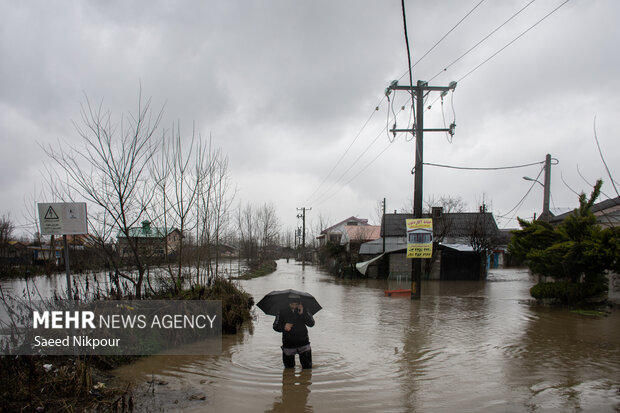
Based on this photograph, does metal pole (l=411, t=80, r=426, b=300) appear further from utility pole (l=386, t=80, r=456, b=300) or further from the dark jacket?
the dark jacket

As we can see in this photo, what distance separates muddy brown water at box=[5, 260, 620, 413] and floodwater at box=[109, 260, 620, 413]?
0.05 feet

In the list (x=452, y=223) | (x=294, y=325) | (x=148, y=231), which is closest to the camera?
(x=294, y=325)

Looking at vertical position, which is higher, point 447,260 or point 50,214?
point 50,214

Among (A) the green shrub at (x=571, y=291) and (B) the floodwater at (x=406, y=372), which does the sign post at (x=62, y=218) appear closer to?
(B) the floodwater at (x=406, y=372)

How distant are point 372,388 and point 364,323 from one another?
6015 millimetres

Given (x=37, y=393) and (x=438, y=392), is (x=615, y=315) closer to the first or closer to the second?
(x=438, y=392)

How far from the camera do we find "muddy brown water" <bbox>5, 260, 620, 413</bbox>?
17.2ft

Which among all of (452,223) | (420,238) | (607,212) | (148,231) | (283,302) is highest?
(607,212)

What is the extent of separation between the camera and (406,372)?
6781 millimetres

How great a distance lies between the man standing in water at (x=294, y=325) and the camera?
636cm

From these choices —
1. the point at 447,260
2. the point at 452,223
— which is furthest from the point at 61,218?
the point at 452,223

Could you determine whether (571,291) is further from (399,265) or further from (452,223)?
(452,223)

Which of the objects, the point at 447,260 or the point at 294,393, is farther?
the point at 447,260

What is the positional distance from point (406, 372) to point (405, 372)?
2 cm
